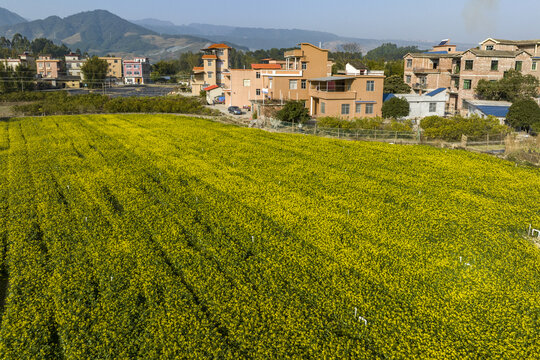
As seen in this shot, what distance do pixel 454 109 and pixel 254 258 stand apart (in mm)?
56690

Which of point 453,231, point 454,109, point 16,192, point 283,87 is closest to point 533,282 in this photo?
point 453,231

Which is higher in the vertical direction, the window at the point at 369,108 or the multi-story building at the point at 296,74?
the multi-story building at the point at 296,74

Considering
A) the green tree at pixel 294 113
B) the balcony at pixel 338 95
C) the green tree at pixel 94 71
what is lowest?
the green tree at pixel 294 113

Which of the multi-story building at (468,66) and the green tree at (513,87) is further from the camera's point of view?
the multi-story building at (468,66)

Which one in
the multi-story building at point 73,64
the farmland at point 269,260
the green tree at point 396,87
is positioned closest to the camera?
the farmland at point 269,260

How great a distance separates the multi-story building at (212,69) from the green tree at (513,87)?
58.4 m

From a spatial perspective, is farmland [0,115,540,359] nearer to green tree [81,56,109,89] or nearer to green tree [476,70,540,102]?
green tree [476,70,540,102]

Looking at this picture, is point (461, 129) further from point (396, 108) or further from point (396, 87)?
point (396, 87)

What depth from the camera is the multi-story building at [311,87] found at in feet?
170

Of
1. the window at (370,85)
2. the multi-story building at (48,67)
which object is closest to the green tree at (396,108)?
the window at (370,85)

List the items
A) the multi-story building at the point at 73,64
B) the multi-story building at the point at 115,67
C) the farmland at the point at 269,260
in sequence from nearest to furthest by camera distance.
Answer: the farmland at the point at 269,260 < the multi-story building at the point at 73,64 < the multi-story building at the point at 115,67

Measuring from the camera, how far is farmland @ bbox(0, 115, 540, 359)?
36.9 feet

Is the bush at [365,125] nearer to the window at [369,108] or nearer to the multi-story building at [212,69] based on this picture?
the window at [369,108]

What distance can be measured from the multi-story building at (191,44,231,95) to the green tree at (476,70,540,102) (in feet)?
192
